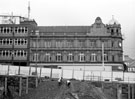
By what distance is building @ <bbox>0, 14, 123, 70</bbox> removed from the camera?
78.3 m

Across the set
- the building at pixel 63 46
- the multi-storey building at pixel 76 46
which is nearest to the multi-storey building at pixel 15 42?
the building at pixel 63 46

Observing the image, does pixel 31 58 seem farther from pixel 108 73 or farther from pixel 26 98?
pixel 26 98

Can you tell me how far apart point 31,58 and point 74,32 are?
46.5 feet

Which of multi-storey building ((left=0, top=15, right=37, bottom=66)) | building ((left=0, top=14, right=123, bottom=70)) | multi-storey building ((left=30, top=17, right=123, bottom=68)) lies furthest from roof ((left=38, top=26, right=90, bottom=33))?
multi-storey building ((left=0, top=15, right=37, bottom=66))

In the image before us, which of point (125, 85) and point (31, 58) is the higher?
point (31, 58)

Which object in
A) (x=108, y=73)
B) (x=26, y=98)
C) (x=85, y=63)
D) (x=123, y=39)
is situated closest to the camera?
(x=26, y=98)

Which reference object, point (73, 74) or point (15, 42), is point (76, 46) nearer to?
point (15, 42)

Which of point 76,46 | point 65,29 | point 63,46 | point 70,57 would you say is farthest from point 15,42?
point 76,46

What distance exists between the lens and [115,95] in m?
53.2

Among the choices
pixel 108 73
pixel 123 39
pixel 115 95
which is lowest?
pixel 115 95

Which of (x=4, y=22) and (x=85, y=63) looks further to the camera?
(x=4, y=22)

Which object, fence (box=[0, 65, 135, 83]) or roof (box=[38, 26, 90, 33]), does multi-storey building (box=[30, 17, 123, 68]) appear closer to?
roof (box=[38, 26, 90, 33])

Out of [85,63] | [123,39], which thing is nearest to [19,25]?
[85,63]

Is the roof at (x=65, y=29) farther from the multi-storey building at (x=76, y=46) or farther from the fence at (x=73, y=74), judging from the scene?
the fence at (x=73, y=74)
